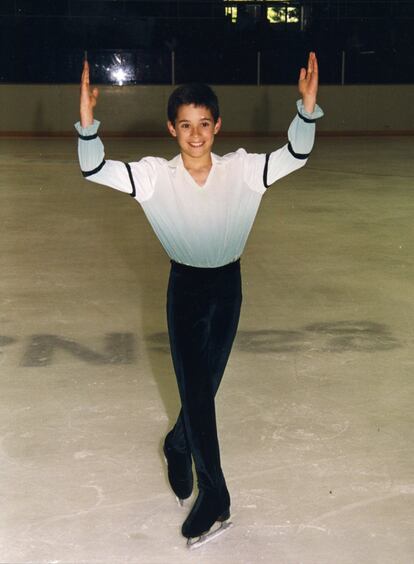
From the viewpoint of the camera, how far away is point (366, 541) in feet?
11.1

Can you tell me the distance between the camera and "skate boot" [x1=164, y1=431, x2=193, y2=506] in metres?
3.55

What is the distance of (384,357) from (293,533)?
7.46 ft

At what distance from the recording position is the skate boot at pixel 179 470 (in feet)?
11.7

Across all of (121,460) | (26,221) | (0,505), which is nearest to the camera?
(0,505)

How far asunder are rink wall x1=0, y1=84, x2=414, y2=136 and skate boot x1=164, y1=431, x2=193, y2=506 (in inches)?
732

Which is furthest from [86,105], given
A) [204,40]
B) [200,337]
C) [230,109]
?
[204,40]

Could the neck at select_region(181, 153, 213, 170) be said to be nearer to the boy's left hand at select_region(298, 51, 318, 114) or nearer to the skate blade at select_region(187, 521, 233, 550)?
the boy's left hand at select_region(298, 51, 318, 114)

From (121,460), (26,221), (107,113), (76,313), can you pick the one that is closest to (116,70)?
(107,113)

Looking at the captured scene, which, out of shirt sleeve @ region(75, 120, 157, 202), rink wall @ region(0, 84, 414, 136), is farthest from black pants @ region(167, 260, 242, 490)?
rink wall @ region(0, 84, 414, 136)

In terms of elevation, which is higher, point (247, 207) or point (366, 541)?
point (247, 207)

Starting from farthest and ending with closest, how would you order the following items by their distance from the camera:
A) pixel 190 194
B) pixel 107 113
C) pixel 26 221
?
pixel 107 113, pixel 26 221, pixel 190 194

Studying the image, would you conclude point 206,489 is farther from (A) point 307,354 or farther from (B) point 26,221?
(B) point 26,221

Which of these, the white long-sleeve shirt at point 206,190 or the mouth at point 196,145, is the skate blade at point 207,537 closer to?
the white long-sleeve shirt at point 206,190

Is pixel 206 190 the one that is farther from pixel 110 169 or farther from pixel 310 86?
pixel 310 86
